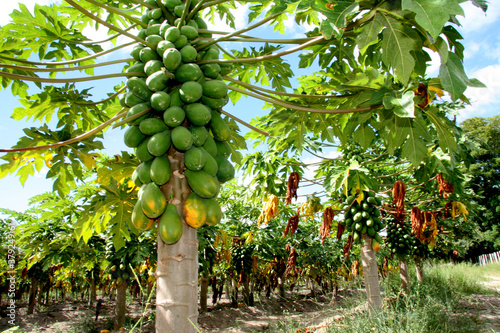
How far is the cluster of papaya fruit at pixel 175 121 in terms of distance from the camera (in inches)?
59.3

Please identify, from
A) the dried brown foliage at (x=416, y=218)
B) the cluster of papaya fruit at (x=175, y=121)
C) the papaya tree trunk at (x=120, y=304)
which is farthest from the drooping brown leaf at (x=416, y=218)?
the papaya tree trunk at (x=120, y=304)

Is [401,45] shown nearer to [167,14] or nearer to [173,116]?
[173,116]

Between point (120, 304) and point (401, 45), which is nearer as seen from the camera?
point (401, 45)

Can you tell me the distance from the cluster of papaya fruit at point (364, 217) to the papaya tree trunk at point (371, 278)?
7.9 inches

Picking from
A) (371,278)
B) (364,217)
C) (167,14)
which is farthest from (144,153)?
(364,217)

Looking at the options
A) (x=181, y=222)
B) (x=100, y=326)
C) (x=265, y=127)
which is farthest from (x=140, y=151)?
(x=100, y=326)

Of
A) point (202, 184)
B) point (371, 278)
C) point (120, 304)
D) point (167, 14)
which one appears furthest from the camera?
point (120, 304)

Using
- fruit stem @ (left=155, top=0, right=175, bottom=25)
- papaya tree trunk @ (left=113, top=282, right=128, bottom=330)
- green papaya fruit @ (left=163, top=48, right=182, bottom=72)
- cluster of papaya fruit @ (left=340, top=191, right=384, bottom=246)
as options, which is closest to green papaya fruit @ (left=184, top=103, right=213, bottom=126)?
green papaya fruit @ (left=163, top=48, right=182, bottom=72)

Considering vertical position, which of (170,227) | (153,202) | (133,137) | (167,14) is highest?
(167,14)

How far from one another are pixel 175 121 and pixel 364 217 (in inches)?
167

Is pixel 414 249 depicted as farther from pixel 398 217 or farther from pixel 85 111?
pixel 85 111

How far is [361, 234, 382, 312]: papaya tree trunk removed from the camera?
173 inches

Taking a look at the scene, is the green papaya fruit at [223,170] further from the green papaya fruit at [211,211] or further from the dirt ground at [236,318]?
the dirt ground at [236,318]

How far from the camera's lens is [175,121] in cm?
160
